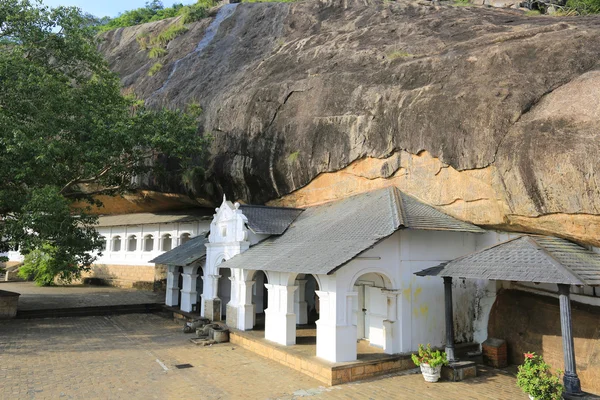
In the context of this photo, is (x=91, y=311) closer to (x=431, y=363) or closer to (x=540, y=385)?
(x=431, y=363)

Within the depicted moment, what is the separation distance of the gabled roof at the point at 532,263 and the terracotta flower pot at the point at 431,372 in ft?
7.35

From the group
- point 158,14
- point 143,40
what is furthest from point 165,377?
point 158,14

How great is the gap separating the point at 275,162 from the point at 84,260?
363 inches

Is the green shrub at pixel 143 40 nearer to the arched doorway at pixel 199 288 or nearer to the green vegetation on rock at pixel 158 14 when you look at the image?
the green vegetation on rock at pixel 158 14

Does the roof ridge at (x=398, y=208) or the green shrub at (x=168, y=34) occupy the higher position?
the green shrub at (x=168, y=34)

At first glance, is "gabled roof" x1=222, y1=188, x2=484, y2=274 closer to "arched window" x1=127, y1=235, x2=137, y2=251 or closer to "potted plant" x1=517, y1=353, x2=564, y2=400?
"potted plant" x1=517, y1=353, x2=564, y2=400

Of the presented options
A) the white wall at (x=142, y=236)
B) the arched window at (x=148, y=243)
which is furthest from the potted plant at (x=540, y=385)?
the arched window at (x=148, y=243)

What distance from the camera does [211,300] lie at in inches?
699

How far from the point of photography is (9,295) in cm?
1878

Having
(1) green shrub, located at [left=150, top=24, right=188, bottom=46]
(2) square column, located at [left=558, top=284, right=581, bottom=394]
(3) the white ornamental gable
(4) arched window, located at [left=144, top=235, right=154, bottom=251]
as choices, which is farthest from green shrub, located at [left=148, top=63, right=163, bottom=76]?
(2) square column, located at [left=558, top=284, right=581, bottom=394]

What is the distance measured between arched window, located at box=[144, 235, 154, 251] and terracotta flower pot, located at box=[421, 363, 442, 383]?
2571 cm

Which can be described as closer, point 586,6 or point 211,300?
point 211,300

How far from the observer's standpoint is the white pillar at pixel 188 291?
19.9m

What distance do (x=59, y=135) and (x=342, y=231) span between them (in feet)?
44.7
